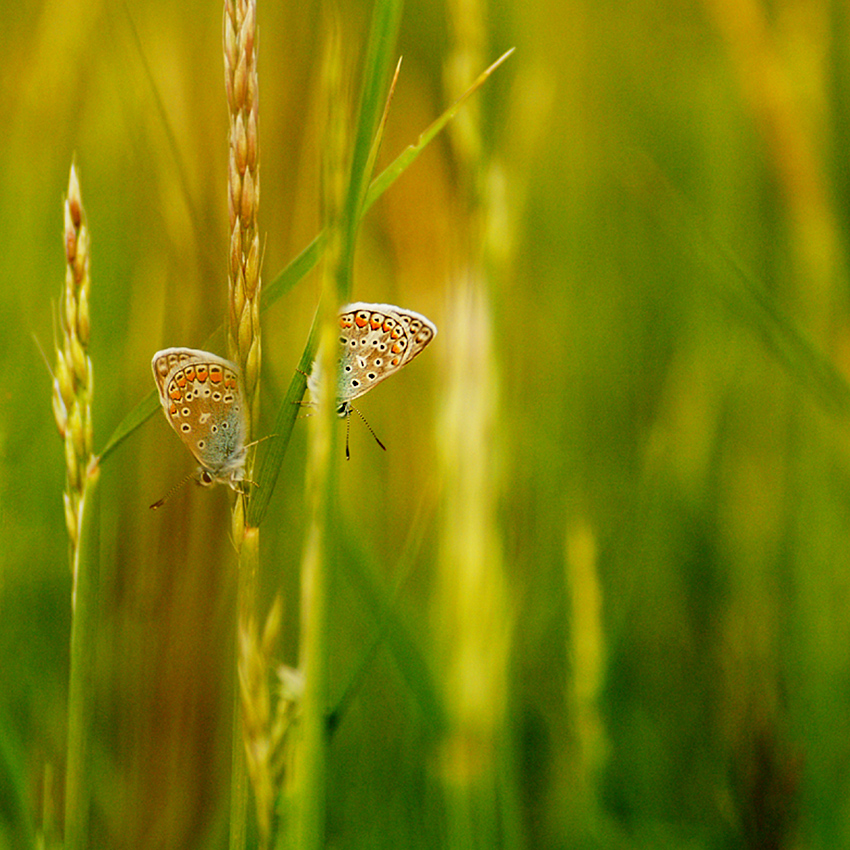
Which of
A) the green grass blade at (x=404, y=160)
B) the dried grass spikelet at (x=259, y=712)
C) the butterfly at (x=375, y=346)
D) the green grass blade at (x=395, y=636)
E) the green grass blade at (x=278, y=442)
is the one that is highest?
the green grass blade at (x=404, y=160)

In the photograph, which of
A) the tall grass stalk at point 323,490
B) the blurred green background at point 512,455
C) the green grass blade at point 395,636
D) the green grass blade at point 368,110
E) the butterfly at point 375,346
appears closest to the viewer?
the tall grass stalk at point 323,490

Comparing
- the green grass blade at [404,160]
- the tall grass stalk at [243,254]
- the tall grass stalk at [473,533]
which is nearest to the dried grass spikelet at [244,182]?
the tall grass stalk at [243,254]

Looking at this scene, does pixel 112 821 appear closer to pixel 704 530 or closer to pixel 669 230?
pixel 704 530

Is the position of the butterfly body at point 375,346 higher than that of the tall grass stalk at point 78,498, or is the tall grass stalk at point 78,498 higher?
the butterfly body at point 375,346

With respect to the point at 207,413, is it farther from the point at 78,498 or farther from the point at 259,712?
Result: the point at 259,712

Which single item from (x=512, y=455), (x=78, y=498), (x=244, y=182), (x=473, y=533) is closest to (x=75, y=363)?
(x=78, y=498)

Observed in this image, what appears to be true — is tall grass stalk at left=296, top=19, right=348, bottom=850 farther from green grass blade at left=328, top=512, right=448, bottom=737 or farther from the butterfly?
the butterfly

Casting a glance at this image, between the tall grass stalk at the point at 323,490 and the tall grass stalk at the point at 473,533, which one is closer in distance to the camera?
the tall grass stalk at the point at 323,490

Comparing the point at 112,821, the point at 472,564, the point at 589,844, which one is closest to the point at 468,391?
the point at 472,564

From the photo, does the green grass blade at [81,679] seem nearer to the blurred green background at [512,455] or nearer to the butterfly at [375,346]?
the blurred green background at [512,455]
